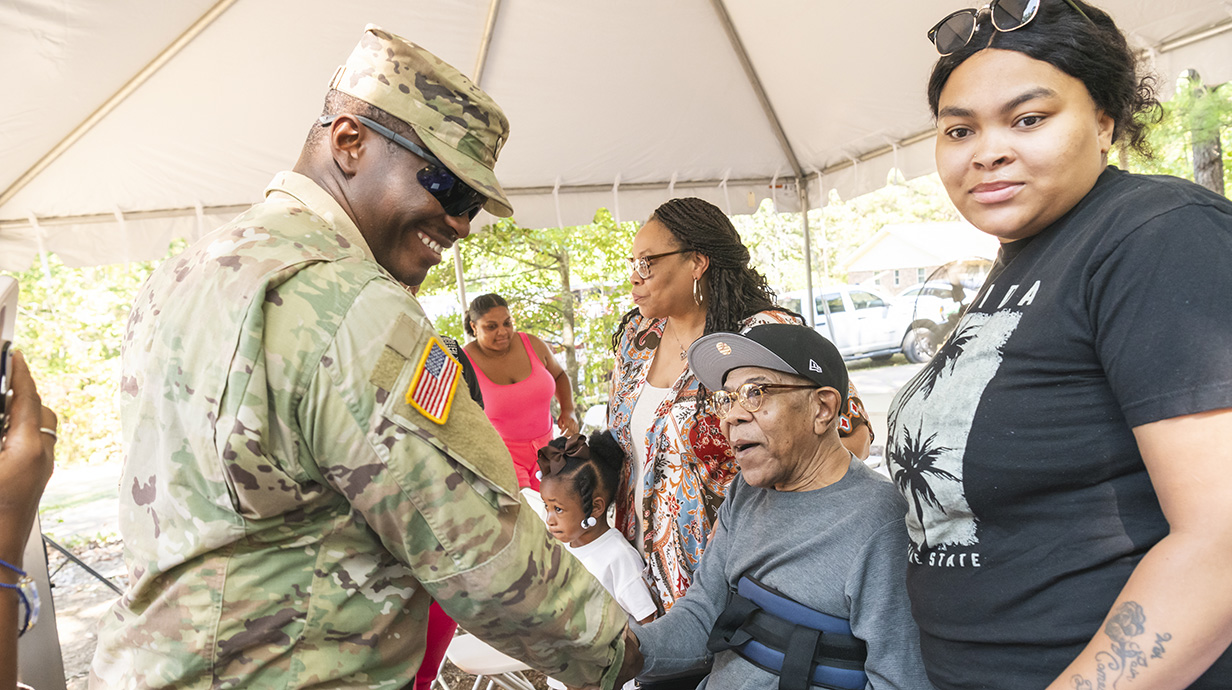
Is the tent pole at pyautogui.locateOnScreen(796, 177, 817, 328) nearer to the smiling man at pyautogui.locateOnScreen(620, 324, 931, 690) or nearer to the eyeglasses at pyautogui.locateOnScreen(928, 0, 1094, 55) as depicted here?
the smiling man at pyautogui.locateOnScreen(620, 324, 931, 690)

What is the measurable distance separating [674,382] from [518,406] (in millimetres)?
2698

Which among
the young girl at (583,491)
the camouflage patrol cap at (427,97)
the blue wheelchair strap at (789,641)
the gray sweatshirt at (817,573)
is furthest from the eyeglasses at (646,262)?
the camouflage patrol cap at (427,97)

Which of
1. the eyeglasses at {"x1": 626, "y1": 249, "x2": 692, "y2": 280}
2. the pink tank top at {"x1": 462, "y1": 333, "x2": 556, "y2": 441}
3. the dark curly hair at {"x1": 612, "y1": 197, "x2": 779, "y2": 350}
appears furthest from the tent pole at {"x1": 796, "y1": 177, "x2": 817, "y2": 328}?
the eyeglasses at {"x1": 626, "y1": 249, "x2": 692, "y2": 280}

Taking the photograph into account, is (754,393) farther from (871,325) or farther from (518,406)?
(871,325)

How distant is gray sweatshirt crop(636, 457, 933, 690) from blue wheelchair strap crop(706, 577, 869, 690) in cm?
3

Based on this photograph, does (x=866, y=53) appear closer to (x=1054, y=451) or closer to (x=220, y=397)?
(x=1054, y=451)

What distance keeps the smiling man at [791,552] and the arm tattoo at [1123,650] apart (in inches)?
27.9

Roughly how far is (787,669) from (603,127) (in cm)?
402

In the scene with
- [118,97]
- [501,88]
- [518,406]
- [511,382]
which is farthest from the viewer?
[511,382]

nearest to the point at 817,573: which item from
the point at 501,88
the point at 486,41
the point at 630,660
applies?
the point at 630,660

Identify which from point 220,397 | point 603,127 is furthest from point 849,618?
point 603,127

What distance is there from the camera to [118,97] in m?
3.90

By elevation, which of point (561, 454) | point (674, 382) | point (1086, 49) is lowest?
point (561, 454)

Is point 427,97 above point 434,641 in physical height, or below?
above
